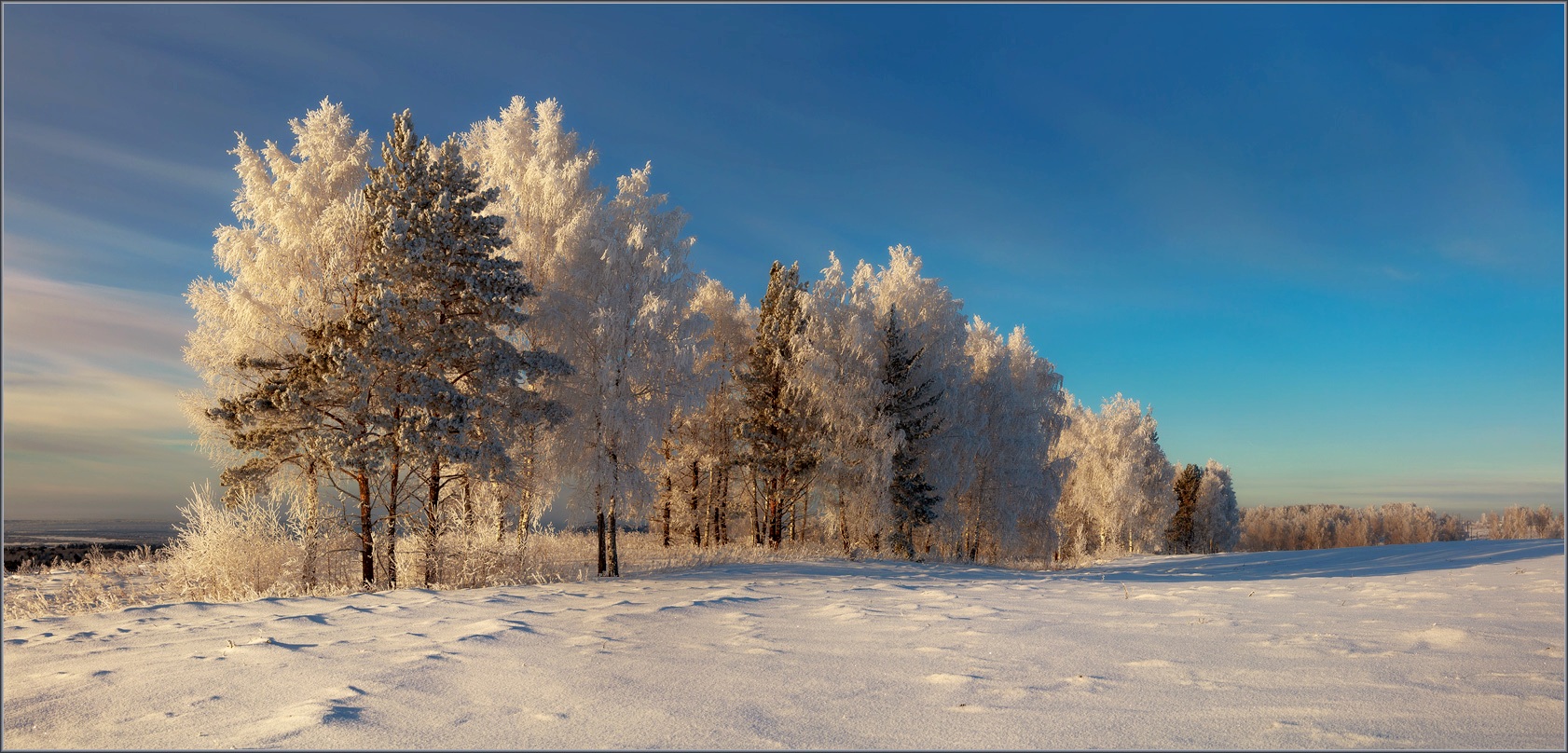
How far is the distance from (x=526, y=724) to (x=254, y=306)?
51.4 feet

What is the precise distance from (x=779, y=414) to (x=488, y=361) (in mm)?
14014

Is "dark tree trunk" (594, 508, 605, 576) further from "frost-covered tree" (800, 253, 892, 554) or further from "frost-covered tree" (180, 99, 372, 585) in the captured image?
"frost-covered tree" (800, 253, 892, 554)

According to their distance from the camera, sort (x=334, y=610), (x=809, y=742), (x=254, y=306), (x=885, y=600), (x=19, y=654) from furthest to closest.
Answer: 1. (x=254, y=306)
2. (x=885, y=600)
3. (x=334, y=610)
4. (x=19, y=654)
5. (x=809, y=742)

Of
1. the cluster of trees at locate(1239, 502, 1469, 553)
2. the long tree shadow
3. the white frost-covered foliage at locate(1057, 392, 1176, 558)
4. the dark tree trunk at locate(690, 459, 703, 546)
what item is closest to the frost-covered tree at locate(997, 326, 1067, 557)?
the white frost-covered foliage at locate(1057, 392, 1176, 558)

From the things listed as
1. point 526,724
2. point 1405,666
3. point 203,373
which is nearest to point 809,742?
point 526,724

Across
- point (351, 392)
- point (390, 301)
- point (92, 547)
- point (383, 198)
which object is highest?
point (383, 198)

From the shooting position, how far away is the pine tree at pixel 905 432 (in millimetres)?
25672

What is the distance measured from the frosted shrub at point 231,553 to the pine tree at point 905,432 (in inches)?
690

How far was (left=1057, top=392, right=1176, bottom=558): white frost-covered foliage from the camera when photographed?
41.7m

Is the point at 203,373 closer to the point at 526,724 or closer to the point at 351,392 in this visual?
the point at 351,392

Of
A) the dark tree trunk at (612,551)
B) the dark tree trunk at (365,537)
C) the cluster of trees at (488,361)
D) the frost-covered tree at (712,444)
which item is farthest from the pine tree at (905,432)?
the dark tree trunk at (365,537)

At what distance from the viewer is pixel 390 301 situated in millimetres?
12984

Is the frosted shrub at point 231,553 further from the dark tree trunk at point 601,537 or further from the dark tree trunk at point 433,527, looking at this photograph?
the dark tree trunk at point 601,537

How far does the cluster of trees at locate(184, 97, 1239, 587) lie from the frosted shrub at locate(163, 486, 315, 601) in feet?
1.29
